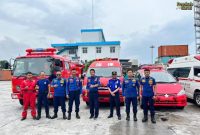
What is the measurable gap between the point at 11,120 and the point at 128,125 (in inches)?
158

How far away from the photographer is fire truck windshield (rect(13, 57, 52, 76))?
11195mm

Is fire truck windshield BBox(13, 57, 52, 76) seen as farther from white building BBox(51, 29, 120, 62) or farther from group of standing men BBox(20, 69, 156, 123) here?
white building BBox(51, 29, 120, 62)

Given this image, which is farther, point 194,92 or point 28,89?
point 194,92

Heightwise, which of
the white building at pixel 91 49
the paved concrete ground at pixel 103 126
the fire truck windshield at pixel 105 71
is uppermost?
the white building at pixel 91 49

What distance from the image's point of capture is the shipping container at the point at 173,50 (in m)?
53.2

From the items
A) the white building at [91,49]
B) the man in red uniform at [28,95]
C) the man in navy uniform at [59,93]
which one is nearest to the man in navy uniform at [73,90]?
the man in navy uniform at [59,93]

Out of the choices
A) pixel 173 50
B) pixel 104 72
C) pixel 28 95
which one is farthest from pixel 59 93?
pixel 173 50

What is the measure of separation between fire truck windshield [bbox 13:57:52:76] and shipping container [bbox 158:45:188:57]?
1747 inches

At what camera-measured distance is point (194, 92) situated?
11.9 m

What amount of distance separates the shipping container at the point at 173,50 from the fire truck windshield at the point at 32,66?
4437 centimetres

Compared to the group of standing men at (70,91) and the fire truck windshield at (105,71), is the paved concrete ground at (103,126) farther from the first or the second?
the fire truck windshield at (105,71)

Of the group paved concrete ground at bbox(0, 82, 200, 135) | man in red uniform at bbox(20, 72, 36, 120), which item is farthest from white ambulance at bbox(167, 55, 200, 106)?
man in red uniform at bbox(20, 72, 36, 120)

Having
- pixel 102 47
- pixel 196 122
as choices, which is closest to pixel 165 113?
pixel 196 122

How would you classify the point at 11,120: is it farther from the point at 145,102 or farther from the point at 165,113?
the point at 165,113
